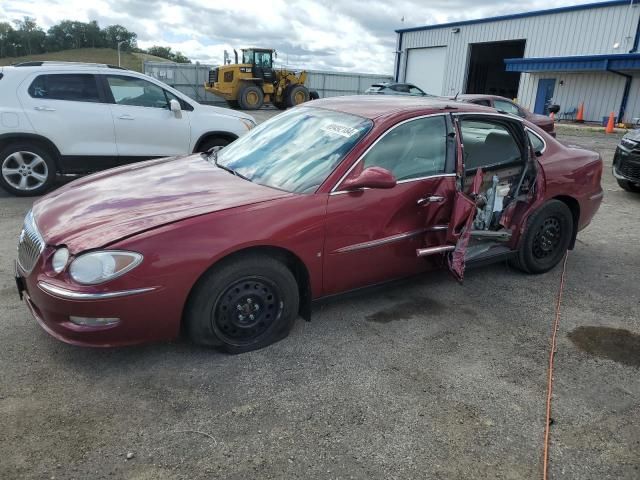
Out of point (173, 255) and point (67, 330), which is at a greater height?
point (173, 255)

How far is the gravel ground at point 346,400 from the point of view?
2.38 m

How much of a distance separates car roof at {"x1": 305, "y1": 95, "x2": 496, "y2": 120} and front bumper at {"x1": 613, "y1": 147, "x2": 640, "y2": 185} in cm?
498

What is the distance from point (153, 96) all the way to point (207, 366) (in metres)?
5.50

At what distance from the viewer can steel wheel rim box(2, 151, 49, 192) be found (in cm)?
675

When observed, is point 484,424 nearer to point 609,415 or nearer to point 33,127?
point 609,415

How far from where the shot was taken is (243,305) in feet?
10.2

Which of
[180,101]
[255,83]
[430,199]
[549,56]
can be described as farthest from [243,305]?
[549,56]

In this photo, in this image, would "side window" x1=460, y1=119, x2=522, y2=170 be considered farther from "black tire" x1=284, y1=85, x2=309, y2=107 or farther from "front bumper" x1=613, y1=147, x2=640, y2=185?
"black tire" x1=284, y1=85, x2=309, y2=107

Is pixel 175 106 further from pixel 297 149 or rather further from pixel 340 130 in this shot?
pixel 340 130

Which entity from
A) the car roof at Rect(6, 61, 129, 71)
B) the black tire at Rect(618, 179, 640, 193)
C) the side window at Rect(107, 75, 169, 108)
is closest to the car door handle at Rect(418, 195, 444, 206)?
the side window at Rect(107, 75, 169, 108)

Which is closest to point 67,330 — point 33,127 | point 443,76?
point 33,127

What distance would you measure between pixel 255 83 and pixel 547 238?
71.7 ft

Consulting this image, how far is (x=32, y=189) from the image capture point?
692 cm

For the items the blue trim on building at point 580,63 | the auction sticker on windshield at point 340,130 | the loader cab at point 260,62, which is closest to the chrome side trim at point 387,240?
the auction sticker on windshield at point 340,130
